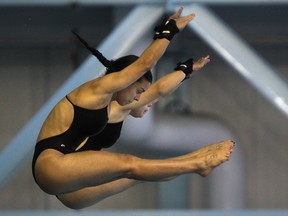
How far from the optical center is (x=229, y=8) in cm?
748

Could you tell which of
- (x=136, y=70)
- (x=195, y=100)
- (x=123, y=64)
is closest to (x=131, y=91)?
(x=123, y=64)

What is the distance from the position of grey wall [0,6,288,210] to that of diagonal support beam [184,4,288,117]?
1734 mm

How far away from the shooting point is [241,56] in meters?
5.88

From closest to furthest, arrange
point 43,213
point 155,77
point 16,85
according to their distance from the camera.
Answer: point 43,213
point 155,77
point 16,85

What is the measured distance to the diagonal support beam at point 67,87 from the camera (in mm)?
5766

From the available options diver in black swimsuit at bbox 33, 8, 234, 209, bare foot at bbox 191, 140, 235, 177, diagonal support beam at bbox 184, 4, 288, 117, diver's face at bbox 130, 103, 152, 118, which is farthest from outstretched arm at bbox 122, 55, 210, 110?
diagonal support beam at bbox 184, 4, 288, 117

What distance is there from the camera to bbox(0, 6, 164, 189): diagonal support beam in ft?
18.9

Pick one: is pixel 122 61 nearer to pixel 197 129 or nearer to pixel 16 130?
pixel 197 129

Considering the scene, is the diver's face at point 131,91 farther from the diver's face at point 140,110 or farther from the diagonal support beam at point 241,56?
the diagonal support beam at point 241,56

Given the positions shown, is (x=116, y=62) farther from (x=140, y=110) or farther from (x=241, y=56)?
(x=241, y=56)

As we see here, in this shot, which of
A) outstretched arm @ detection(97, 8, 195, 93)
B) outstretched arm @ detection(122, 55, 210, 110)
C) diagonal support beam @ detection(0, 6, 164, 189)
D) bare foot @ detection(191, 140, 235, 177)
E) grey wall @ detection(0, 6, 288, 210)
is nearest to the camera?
outstretched arm @ detection(97, 8, 195, 93)

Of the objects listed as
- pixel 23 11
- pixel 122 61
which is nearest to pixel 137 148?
pixel 23 11

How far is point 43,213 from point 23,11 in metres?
2.14

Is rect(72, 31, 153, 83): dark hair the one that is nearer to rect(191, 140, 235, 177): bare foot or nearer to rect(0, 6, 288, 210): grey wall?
rect(191, 140, 235, 177): bare foot
